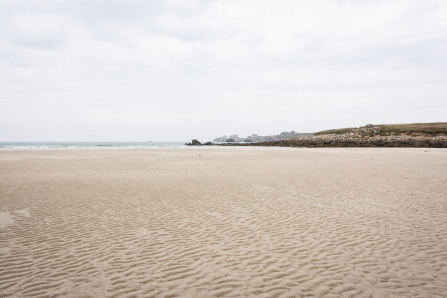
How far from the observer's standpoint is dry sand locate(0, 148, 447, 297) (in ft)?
16.1

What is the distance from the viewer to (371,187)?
1373 centimetres

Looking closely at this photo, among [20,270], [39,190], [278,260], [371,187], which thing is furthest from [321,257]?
[39,190]

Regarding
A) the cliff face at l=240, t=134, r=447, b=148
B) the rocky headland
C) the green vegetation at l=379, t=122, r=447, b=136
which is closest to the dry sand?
the cliff face at l=240, t=134, r=447, b=148

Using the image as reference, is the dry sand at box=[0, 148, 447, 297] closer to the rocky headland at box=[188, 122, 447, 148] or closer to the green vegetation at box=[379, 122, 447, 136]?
the rocky headland at box=[188, 122, 447, 148]

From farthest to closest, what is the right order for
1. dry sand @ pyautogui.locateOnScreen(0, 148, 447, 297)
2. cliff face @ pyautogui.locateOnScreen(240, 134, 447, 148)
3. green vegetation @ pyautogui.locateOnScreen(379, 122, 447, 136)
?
1. green vegetation @ pyautogui.locateOnScreen(379, 122, 447, 136)
2. cliff face @ pyautogui.locateOnScreen(240, 134, 447, 148)
3. dry sand @ pyautogui.locateOnScreen(0, 148, 447, 297)

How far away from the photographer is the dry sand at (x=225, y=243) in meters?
4.90

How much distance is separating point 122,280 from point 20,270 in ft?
7.65

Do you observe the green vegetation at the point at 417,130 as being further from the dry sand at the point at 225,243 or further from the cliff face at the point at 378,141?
the dry sand at the point at 225,243

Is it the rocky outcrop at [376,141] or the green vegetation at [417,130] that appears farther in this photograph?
the green vegetation at [417,130]

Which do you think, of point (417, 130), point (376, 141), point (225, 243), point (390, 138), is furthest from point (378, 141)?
point (225, 243)

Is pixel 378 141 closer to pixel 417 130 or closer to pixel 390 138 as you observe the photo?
pixel 390 138

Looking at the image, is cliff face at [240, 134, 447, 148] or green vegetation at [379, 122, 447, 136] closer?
cliff face at [240, 134, 447, 148]

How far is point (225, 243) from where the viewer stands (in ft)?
22.3

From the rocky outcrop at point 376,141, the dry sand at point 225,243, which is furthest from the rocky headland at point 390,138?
the dry sand at point 225,243
